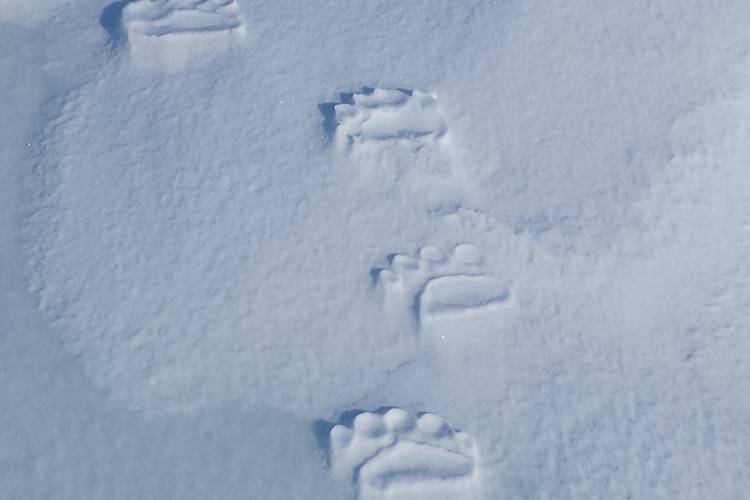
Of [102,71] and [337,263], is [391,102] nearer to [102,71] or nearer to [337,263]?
[337,263]

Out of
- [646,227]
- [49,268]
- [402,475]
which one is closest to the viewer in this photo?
[402,475]

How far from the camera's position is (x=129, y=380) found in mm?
1193

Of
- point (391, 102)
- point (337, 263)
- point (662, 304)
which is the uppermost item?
point (391, 102)

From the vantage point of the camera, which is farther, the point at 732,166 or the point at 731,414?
the point at 732,166

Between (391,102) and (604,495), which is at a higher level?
(391,102)

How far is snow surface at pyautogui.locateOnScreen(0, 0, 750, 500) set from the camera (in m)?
1.17

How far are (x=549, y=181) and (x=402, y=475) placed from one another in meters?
0.58

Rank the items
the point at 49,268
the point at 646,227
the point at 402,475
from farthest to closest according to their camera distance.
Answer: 1. the point at 646,227
2. the point at 49,268
3. the point at 402,475

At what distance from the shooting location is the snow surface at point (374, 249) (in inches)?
46.0

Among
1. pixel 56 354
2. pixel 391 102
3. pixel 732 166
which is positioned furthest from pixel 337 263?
pixel 732 166

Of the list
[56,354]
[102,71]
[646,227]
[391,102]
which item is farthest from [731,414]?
[102,71]

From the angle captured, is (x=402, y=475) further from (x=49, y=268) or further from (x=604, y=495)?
(x=49, y=268)

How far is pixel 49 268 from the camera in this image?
50.1 inches

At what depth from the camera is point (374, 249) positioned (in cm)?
133
